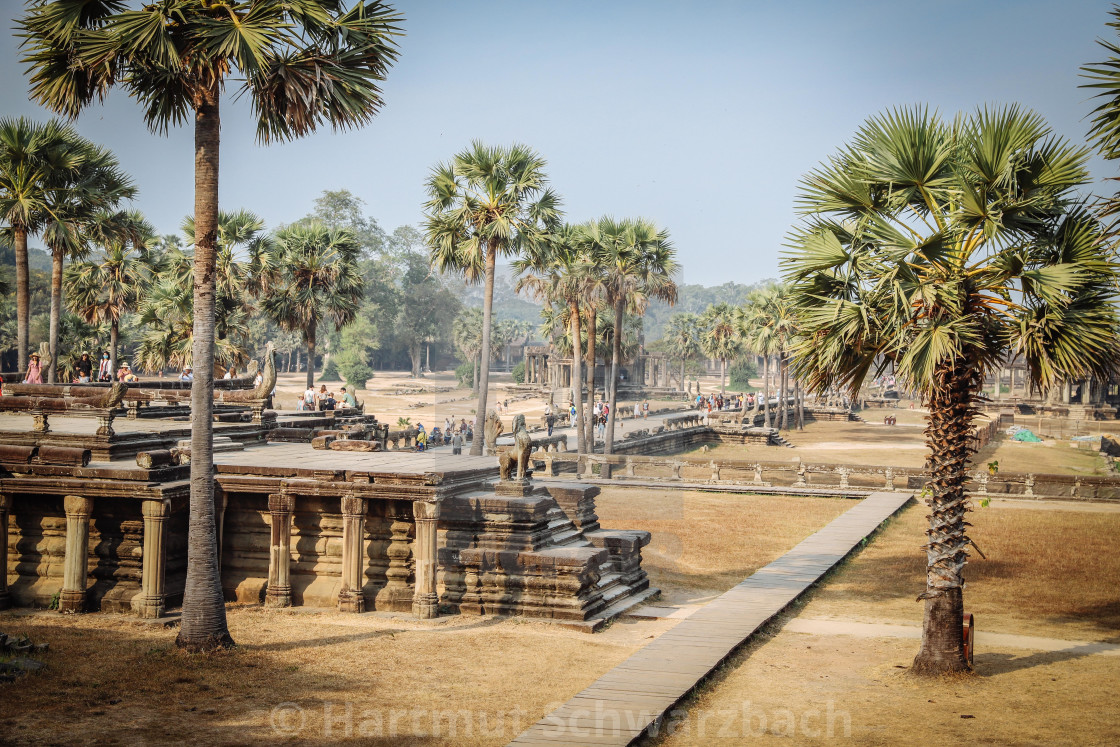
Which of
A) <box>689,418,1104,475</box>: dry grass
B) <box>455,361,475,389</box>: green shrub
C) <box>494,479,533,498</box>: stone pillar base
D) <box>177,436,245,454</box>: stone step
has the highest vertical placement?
<box>455,361,475,389</box>: green shrub

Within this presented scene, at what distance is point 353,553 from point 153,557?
2.80 m

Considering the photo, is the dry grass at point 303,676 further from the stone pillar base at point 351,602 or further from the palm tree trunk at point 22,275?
the palm tree trunk at point 22,275

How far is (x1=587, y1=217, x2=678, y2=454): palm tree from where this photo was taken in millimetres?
38281

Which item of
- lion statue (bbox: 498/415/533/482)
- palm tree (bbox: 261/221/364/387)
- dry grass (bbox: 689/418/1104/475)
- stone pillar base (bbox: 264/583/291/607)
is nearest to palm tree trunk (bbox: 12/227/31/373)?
palm tree (bbox: 261/221/364/387)

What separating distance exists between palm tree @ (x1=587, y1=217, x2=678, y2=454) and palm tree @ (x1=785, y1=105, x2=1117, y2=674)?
25.8 meters

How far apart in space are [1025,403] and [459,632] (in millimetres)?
75504

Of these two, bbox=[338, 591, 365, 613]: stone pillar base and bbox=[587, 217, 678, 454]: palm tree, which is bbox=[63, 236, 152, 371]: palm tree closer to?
bbox=[587, 217, 678, 454]: palm tree

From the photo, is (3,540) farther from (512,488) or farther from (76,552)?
(512,488)

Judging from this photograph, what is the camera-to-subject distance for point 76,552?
14.1 m

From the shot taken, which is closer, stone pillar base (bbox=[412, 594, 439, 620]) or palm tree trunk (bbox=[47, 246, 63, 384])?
stone pillar base (bbox=[412, 594, 439, 620])

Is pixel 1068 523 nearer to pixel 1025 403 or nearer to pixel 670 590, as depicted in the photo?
pixel 670 590

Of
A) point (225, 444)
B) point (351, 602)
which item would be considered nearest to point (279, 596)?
point (351, 602)

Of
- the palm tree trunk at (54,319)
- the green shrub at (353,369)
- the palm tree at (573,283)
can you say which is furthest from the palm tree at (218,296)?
the green shrub at (353,369)

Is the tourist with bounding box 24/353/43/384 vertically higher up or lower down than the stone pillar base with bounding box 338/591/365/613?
higher up
